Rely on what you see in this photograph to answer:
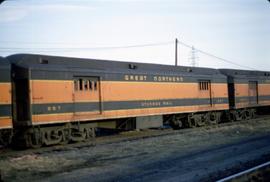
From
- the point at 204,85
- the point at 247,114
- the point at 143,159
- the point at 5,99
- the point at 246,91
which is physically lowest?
the point at 143,159

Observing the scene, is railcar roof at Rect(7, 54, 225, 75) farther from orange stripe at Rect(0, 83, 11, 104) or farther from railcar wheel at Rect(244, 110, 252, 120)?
railcar wheel at Rect(244, 110, 252, 120)

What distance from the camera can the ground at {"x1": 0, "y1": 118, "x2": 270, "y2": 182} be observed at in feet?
36.0

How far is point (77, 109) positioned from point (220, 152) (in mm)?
7014

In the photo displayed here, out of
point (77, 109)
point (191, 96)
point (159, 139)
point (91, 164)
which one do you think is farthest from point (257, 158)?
point (191, 96)

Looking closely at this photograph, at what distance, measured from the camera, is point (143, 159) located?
13609mm

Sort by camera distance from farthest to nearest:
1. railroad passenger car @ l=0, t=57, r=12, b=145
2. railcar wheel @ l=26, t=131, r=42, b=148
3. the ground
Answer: railcar wheel @ l=26, t=131, r=42, b=148 < railroad passenger car @ l=0, t=57, r=12, b=145 < the ground

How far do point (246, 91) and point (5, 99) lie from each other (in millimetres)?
21233

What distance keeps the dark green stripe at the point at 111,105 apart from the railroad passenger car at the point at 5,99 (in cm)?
112

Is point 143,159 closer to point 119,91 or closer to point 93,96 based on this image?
point 93,96

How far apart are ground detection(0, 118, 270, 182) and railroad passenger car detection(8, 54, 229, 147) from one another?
1.40 m

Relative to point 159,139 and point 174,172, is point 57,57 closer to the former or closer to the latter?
point 159,139

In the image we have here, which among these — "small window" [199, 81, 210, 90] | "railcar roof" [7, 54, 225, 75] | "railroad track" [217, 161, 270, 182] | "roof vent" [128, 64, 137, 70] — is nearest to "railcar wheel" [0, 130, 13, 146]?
A: "railcar roof" [7, 54, 225, 75]

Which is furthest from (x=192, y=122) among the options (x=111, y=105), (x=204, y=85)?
(x=111, y=105)

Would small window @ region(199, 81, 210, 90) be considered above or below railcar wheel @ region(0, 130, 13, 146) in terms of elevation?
above
